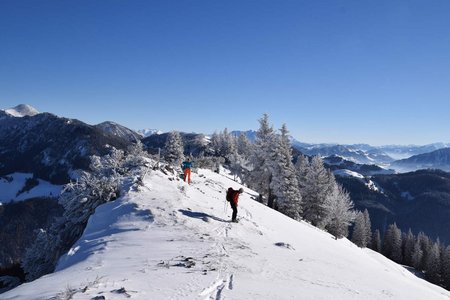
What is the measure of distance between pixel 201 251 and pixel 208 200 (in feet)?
30.0

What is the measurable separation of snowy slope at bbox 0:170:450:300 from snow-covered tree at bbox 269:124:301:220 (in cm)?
2549

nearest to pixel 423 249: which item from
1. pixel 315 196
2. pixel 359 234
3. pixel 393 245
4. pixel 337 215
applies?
pixel 393 245

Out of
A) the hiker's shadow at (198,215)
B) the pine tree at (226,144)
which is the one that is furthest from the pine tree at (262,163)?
the pine tree at (226,144)

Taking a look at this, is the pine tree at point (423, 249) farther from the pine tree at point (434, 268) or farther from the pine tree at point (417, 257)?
the pine tree at point (434, 268)

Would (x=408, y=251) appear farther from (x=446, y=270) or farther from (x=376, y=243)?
(x=446, y=270)

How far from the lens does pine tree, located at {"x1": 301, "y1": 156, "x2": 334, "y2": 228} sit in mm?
49219

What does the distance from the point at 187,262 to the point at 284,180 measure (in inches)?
1393

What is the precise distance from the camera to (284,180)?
44.2 m

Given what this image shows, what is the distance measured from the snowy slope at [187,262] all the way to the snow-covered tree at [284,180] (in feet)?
83.6

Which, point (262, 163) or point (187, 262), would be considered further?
point (262, 163)

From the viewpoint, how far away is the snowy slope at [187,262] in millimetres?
7613

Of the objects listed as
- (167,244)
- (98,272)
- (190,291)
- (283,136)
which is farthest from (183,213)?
(283,136)

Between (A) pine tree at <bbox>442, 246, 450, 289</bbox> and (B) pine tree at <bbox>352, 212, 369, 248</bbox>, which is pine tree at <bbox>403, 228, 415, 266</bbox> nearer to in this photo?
(A) pine tree at <bbox>442, 246, 450, 289</bbox>

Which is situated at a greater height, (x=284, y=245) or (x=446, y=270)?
(x=284, y=245)
